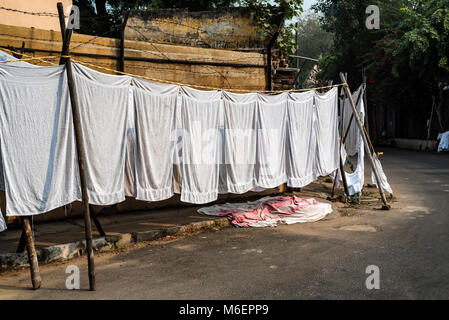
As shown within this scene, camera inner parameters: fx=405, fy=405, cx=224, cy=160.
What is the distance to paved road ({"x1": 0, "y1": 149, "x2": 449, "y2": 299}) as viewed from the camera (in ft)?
13.3

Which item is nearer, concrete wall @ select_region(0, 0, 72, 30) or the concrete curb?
the concrete curb

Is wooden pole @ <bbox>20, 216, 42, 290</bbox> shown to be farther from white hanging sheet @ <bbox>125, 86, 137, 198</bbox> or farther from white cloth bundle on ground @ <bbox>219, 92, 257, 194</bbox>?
white cloth bundle on ground @ <bbox>219, 92, 257, 194</bbox>

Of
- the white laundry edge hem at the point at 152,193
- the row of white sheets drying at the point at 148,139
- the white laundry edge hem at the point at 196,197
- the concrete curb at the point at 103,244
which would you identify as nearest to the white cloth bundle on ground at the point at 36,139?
the row of white sheets drying at the point at 148,139

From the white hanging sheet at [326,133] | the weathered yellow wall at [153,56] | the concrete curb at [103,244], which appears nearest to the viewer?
the concrete curb at [103,244]

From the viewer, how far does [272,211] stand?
7.66 m

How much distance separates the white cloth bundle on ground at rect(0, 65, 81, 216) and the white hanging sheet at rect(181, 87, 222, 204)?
1928 mm

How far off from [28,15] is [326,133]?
7.67m

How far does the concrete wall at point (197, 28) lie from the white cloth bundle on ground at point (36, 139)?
6.58 metres

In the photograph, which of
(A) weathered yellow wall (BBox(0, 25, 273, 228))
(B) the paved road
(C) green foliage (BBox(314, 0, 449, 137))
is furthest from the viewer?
(C) green foliage (BBox(314, 0, 449, 137))

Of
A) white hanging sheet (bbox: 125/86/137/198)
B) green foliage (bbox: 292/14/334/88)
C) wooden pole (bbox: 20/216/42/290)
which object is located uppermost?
green foliage (bbox: 292/14/334/88)

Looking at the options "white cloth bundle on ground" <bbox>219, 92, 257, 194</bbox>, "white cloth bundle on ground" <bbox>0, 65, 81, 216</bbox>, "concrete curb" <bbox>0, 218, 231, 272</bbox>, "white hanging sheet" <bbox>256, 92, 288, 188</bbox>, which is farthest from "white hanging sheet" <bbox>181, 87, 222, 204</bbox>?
"white cloth bundle on ground" <bbox>0, 65, 81, 216</bbox>

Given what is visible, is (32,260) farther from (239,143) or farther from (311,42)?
(311,42)

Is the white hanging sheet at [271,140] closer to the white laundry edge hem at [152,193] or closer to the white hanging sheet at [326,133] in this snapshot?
the white hanging sheet at [326,133]

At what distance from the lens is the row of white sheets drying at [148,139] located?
4418 millimetres
